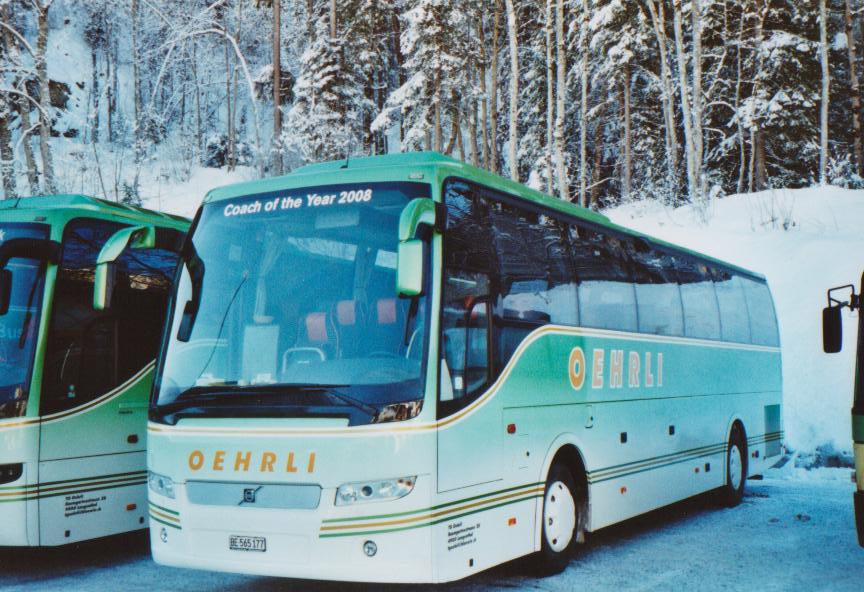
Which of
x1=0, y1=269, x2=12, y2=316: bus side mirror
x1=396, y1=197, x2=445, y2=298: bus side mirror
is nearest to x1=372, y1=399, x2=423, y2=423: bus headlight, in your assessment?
x1=396, y1=197, x2=445, y2=298: bus side mirror

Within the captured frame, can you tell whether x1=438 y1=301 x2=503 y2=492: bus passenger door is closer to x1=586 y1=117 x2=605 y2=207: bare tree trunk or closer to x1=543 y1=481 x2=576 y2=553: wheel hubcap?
x1=543 y1=481 x2=576 y2=553: wheel hubcap

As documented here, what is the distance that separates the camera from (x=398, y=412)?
19.6ft

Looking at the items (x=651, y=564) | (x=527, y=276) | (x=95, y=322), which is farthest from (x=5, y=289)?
(x=651, y=564)

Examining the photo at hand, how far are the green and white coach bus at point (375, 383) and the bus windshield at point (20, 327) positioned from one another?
161 cm

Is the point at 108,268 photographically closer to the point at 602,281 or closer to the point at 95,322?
the point at 95,322

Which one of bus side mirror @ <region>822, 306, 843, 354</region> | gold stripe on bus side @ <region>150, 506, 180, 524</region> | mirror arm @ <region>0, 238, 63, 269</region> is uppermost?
mirror arm @ <region>0, 238, 63, 269</region>

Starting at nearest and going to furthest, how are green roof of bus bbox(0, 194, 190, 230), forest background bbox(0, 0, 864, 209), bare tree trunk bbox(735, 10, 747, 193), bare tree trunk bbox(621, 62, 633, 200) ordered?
green roof of bus bbox(0, 194, 190, 230) → forest background bbox(0, 0, 864, 209) → bare tree trunk bbox(735, 10, 747, 193) → bare tree trunk bbox(621, 62, 633, 200)

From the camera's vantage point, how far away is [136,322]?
9086mm

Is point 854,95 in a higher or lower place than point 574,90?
lower

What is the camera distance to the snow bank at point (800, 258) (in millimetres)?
15828

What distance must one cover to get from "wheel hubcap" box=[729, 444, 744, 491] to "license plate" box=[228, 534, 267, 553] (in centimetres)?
824

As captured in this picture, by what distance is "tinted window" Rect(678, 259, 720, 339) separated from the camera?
11.3 metres

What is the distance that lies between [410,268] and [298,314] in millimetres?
1222

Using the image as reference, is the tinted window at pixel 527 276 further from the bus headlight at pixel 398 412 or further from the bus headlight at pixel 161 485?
the bus headlight at pixel 161 485
